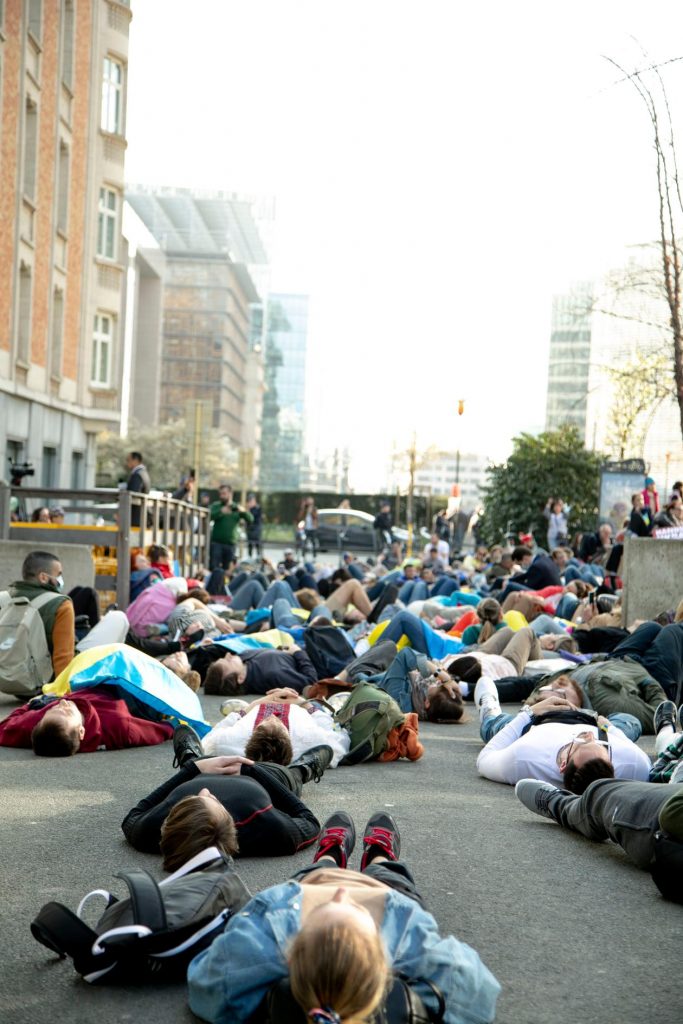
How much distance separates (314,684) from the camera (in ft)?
39.8

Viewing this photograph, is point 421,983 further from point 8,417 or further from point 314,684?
point 8,417

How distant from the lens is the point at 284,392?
167m

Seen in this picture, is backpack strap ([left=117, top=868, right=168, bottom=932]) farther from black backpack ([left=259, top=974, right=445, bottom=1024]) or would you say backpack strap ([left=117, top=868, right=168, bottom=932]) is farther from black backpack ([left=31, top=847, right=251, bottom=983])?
black backpack ([left=259, top=974, right=445, bottom=1024])

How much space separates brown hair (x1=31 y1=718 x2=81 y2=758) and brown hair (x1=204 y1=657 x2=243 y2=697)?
3.43 m

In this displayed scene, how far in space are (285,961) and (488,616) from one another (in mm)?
11059

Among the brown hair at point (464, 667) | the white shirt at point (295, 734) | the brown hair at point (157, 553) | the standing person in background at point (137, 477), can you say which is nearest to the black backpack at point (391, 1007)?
the white shirt at point (295, 734)

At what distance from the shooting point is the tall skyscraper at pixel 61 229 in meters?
28.8

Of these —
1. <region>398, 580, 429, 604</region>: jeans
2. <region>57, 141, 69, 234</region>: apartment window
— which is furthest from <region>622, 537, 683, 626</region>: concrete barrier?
<region>57, 141, 69, 234</region>: apartment window

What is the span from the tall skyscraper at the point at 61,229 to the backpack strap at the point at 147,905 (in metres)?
23.8

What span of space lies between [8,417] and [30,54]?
8.35 m

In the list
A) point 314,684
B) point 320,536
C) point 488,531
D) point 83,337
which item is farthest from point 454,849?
point 320,536

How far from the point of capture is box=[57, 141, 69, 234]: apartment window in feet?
114

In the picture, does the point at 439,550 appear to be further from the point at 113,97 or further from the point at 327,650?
the point at 327,650

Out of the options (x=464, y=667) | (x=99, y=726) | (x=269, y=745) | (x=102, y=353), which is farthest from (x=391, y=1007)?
(x=102, y=353)
